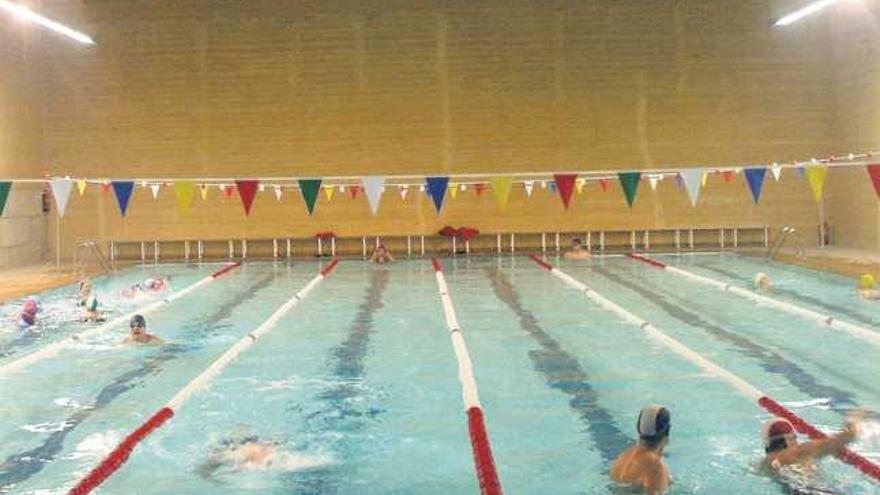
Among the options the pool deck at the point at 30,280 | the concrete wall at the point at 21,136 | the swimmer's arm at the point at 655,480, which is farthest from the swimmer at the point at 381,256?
the swimmer's arm at the point at 655,480

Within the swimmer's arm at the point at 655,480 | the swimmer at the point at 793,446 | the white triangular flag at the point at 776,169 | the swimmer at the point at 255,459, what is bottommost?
the swimmer at the point at 255,459

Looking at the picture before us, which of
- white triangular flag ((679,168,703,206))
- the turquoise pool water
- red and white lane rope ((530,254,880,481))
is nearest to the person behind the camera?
red and white lane rope ((530,254,880,481))

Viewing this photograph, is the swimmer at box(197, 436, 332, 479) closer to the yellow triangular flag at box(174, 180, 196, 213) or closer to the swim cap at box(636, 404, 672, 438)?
the swim cap at box(636, 404, 672, 438)

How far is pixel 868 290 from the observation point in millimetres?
11703

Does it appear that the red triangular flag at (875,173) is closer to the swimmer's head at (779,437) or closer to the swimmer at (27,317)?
the swimmer's head at (779,437)

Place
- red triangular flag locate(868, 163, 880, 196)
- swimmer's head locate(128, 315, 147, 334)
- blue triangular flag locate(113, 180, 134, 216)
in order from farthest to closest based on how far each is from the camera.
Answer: blue triangular flag locate(113, 180, 134, 216), red triangular flag locate(868, 163, 880, 196), swimmer's head locate(128, 315, 147, 334)

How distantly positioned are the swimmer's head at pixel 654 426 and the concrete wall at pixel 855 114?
1514 cm

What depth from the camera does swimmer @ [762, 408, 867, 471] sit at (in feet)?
16.2

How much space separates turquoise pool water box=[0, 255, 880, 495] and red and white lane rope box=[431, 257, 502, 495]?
0.13m

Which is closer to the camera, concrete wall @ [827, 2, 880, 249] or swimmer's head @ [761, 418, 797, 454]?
swimmer's head @ [761, 418, 797, 454]

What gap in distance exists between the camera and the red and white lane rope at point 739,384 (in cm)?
498

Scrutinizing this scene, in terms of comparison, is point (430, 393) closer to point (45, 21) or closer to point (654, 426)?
point (654, 426)

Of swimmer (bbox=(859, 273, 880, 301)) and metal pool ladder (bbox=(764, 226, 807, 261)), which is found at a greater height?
metal pool ladder (bbox=(764, 226, 807, 261))

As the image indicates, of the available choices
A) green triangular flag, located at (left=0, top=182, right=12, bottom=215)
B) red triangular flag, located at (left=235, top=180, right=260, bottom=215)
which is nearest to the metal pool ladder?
red triangular flag, located at (left=235, top=180, right=260, bottom=215)
